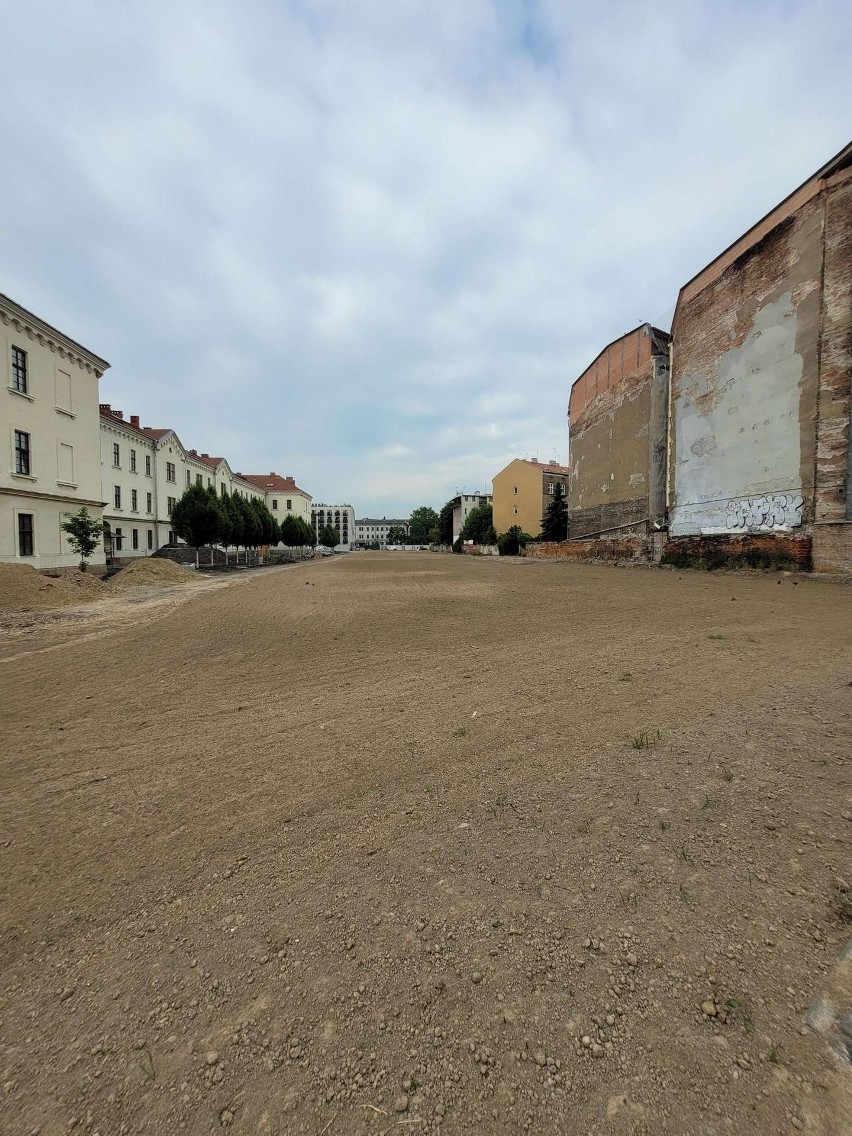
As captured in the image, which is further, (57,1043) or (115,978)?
(115,978)

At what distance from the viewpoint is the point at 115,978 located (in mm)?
1717

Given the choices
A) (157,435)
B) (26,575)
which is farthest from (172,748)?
(157,435)

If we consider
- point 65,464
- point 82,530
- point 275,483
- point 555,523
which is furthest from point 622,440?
point 275,483

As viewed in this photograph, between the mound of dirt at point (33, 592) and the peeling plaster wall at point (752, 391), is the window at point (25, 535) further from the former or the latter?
the peeling plaster wall at point (752, 391)

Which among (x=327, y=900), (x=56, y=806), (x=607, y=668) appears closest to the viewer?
(x=327, y=900)

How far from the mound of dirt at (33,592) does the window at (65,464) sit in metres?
10.3

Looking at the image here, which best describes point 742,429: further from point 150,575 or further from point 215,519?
point 215,519

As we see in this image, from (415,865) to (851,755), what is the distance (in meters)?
3.03

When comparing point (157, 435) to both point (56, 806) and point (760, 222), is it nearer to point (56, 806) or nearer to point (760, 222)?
point (760, 222)

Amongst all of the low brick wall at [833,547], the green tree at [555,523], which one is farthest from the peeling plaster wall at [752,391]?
the green tree at [555,523]

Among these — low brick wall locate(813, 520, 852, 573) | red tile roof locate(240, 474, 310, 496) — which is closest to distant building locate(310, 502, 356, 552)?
red tile roof locate(240, 474, 310, 496)

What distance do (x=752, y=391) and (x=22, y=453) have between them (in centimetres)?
3030

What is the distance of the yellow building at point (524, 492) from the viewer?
178 ft

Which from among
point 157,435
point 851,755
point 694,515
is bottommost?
point 851,755
